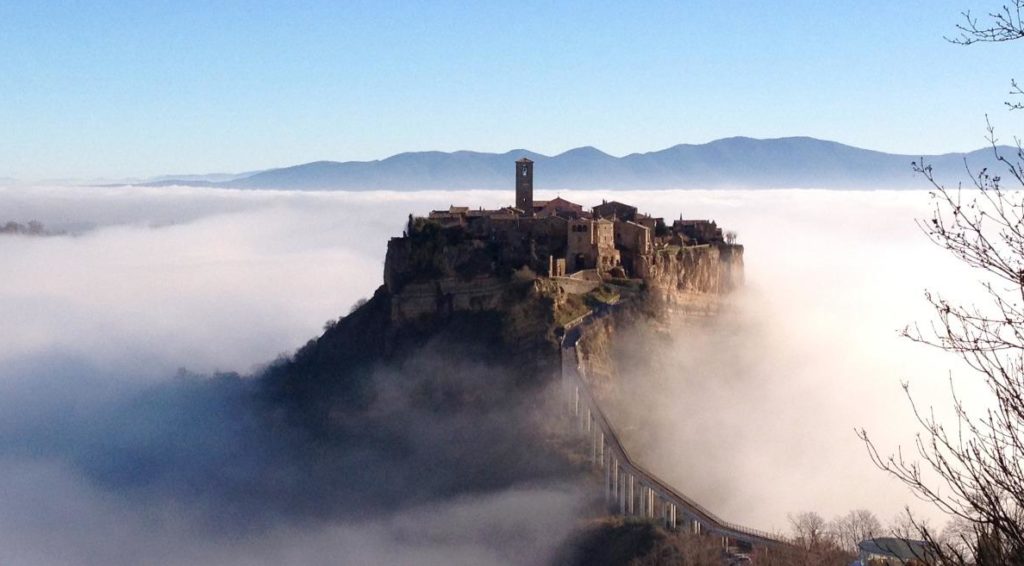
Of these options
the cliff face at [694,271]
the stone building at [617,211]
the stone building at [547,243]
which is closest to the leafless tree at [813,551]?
the cliff face at [694,271]

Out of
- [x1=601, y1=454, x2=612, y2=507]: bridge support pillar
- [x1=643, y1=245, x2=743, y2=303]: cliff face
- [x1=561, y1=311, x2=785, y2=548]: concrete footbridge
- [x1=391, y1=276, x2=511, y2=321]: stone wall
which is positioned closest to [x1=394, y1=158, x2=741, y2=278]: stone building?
[x1=643, y1=245, x2=743, y2=303]: cliff face

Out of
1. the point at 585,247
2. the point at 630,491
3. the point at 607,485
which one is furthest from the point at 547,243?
the point at 630,491

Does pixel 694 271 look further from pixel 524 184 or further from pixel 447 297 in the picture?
pixel 447 297

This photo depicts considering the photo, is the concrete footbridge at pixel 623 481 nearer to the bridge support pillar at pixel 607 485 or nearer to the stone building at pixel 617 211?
the bridge support pillar at pixel 607 485

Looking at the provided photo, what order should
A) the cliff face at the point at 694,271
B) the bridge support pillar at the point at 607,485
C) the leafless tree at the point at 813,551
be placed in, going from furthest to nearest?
the cliff face at the point at 694,271 → the bridge support pillar at the point at 607,485 → the leafless tree at the point at 813,551

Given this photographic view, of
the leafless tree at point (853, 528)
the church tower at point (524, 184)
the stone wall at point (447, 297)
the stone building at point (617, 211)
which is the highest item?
the church tower at point (524, 184)

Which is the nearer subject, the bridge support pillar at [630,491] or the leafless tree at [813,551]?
the leafless tree at [813,551]
